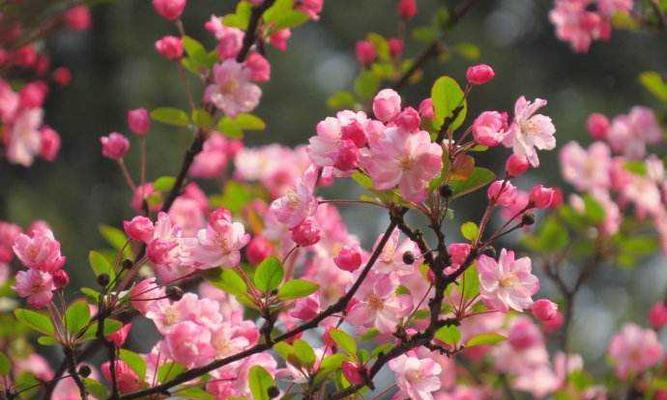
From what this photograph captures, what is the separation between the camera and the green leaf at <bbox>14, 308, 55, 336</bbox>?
1.58 metres

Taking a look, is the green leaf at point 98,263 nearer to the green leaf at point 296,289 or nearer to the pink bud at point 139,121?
the green leaf at point 296,289

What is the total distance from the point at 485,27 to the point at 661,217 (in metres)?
4.42

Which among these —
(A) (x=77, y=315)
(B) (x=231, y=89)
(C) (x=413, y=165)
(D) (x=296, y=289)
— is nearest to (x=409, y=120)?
(C) (x=413, y=165)

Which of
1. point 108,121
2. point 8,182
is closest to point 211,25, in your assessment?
point 8,182

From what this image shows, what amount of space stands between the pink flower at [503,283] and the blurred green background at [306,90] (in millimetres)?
4078

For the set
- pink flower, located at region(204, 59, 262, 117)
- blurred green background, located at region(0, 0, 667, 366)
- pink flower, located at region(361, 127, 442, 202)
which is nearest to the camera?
pink flower, located at region(361, 127, 442, 202)

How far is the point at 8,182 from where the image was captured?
585 cm

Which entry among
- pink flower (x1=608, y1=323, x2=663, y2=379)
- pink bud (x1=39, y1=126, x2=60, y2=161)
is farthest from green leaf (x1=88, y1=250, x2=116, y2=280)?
pink flower (x1=608, y1=323, x2=663, y2=379)

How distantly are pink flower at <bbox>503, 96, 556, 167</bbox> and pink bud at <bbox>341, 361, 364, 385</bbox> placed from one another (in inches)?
15.6

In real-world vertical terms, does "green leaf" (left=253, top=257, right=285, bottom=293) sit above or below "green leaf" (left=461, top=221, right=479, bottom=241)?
below

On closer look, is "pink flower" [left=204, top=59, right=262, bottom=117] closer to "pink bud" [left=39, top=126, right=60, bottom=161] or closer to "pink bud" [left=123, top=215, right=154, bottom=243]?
"pink bud" [left=123, top=215, right=154, bottom=243]

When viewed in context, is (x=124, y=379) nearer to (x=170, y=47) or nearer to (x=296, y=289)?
(x=296, y=289)

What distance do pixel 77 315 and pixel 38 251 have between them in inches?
4.5

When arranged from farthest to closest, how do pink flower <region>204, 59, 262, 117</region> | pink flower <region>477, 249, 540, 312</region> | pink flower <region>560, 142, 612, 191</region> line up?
pink flower <region>560, 142, 612, 191</region>
pink flower <region>204, 59, 262, 117</region>
pink flower <region>477, 249, 540, 312</region>
